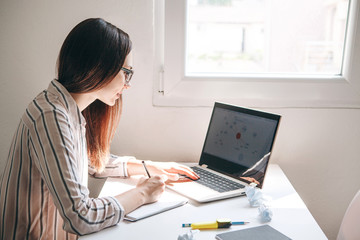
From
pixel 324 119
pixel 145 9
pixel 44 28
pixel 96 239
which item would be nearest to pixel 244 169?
pixel 324 119

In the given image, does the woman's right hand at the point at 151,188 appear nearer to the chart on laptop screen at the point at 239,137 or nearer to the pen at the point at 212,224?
the pen at the point at 212,224

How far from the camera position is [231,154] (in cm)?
144

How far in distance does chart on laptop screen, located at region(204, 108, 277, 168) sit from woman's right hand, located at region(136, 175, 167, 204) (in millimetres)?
333

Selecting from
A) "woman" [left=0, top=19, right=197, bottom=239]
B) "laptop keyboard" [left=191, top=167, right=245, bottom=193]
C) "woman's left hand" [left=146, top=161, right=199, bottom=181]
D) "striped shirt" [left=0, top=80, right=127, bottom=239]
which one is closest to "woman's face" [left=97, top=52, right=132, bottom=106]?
"woman" [left=0, top=19, right=197, bottom=239]

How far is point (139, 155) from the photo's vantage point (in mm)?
1681

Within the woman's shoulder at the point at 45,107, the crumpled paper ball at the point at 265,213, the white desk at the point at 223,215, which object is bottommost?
the white desk at the point at 223,215

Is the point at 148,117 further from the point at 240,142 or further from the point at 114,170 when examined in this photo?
the point at 240,142

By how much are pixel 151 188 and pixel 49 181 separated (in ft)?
1.07

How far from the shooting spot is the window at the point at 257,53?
1605mm


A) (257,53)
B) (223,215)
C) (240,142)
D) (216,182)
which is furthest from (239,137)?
(257,53)

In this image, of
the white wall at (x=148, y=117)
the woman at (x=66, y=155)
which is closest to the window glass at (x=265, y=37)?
the white wall at (x=148, y=117)

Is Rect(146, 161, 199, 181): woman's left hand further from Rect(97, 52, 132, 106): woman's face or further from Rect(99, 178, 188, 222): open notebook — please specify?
Rect(97, 52, 132, 106): woman's face

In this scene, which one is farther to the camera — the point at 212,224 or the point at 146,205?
the point at 146,205

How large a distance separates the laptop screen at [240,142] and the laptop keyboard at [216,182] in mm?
39
